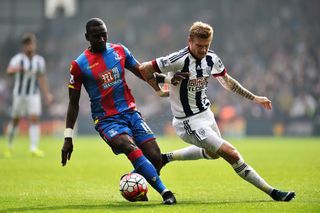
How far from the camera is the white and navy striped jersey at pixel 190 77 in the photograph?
962 centimetres

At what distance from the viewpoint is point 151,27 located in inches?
1471

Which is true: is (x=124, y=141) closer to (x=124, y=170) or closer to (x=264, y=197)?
(x=264, y=197)

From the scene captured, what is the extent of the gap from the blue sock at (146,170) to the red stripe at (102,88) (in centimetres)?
71

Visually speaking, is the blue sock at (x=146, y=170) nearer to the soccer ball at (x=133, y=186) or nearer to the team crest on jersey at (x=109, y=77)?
the soccer ball at (x=133, y=186)

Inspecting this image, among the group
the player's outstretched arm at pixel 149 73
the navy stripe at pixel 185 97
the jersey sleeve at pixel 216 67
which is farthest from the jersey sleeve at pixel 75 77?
the jersey sleeve at pixel 216 67

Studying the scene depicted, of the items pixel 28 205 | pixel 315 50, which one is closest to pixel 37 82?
pixel 28 205

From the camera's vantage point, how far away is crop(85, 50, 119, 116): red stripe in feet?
32.0

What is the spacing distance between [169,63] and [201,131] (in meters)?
0.95

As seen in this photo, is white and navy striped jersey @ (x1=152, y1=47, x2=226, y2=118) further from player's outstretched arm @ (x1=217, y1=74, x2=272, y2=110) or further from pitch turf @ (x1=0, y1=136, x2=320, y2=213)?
pitch turf @ (x1=0, y1=136, x2=320, y2=213)

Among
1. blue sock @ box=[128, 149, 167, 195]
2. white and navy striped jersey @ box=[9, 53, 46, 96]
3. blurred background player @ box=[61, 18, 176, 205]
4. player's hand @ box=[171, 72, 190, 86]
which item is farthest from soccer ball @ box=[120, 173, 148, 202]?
white and navy striped jersey @ box=[9, 53, 46, 96]

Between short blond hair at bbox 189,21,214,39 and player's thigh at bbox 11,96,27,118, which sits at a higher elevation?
player's thigh at bbox 11,96,27,118

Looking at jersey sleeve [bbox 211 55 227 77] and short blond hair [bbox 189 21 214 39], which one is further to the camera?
jersey sleeve [bbox 211 55 227 77]

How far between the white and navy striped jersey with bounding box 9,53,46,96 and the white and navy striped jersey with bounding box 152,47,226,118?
9369 millimetres

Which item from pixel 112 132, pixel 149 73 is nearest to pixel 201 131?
pixel 149 73
